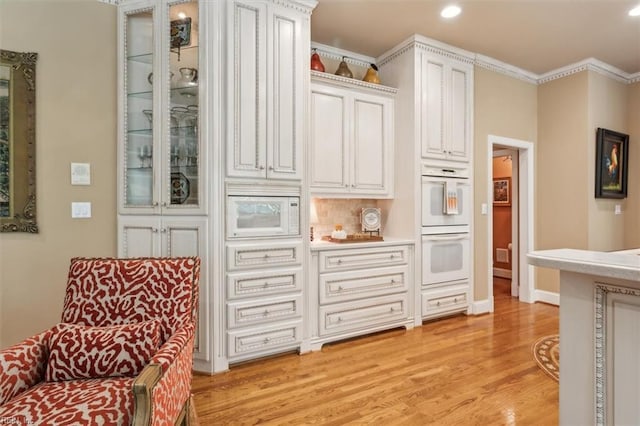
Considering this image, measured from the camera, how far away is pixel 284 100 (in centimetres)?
286

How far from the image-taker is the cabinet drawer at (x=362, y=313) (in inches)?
122

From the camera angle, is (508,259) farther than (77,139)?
Yes

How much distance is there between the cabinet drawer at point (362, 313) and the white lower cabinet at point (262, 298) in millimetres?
298

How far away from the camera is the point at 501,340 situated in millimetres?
3248

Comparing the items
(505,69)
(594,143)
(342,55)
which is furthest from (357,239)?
(594,143)

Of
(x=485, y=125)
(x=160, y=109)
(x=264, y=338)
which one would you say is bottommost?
(x=264, y=338)

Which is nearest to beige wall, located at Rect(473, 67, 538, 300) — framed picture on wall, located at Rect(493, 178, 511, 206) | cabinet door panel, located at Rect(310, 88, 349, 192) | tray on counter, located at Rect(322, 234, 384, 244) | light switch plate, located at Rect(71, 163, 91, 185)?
tray on counter, located at Rect(322, 234, 384, 244)

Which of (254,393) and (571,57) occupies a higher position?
(571,57)

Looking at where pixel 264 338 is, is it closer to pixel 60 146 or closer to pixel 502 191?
pixel 60 146

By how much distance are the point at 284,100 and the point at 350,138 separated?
907 mm

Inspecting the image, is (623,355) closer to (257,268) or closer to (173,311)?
(173,311)

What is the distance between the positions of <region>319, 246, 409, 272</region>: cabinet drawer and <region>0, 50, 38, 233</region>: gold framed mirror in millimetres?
2212

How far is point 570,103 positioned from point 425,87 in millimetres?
2077

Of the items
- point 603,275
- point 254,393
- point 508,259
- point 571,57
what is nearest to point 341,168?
point 254,393
